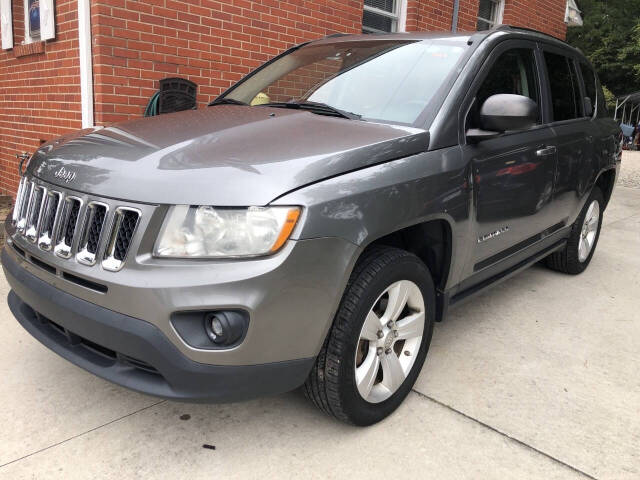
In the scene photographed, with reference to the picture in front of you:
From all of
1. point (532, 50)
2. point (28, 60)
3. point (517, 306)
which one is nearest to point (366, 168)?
point (532, 50)

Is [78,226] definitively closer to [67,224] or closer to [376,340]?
[67,224]

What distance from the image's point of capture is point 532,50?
137 inches

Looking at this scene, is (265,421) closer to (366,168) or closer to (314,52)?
(366,168)

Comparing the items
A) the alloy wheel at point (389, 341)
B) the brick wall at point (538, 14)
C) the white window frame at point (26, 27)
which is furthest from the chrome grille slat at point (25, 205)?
the brick wall at point (538, 14)

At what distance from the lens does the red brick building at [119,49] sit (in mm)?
4773

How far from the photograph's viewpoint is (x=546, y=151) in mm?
3416

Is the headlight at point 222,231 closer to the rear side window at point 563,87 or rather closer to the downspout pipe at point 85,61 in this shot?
the rear side window at point 563,87

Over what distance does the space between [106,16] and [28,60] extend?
171 cm

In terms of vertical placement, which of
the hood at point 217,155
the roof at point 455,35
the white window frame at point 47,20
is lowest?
the hood at point 217,155

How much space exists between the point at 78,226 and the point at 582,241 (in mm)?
4070

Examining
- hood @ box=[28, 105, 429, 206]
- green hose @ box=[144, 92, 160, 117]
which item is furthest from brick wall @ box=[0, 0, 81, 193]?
hood @ box=[28, 105, 429, 206]

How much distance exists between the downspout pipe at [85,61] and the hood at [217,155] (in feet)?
7.78

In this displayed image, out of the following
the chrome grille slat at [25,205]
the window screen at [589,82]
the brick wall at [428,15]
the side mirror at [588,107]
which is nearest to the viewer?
the chrome grille slat at [25,205]

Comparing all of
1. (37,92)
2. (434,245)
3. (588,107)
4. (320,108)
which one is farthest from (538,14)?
(434,245)
